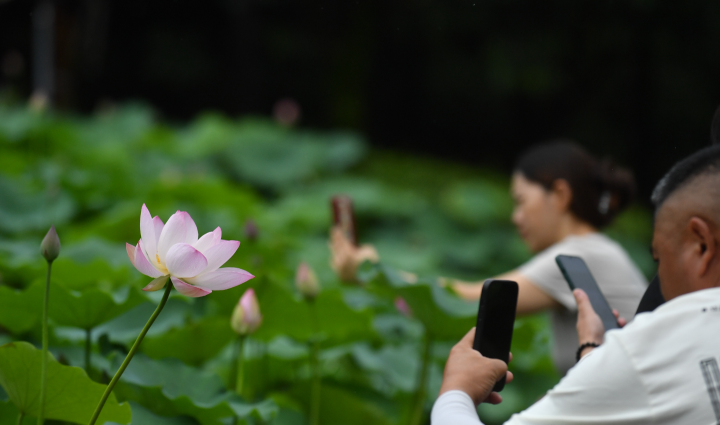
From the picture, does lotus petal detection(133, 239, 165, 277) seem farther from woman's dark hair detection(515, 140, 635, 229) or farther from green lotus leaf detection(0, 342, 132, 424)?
woman's dark hair detection(515, 140, 635, 229)

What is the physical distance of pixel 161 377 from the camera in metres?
1.03

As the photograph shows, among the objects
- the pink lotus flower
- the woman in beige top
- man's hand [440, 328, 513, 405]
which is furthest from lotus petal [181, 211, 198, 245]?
the woman in beige top

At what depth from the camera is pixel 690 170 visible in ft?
2.26

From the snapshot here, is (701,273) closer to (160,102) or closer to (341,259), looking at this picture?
(341,259)

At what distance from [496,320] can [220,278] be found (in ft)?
0.97

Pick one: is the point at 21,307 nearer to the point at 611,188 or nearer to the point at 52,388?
the point at 52,388

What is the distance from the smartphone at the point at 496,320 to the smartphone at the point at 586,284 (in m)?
0.13

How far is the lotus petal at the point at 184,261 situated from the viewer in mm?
684

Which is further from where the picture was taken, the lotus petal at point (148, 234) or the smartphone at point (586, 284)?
the smartphone at point (586, 284)

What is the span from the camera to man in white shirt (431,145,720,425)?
60cm

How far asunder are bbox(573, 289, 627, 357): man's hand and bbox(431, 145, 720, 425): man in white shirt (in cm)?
11

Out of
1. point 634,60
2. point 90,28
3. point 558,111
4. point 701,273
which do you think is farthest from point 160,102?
point 701,273

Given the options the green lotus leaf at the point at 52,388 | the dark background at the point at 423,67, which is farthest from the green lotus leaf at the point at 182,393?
the dark background at the point at 423,67

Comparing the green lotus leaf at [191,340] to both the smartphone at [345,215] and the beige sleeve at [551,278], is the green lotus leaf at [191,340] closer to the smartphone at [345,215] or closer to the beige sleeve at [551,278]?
the smartphone at [345,215]
